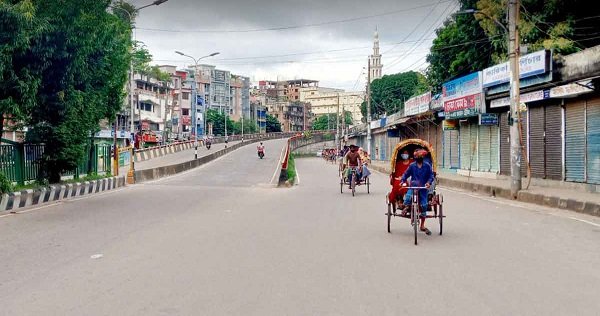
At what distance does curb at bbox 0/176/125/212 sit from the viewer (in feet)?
52.1

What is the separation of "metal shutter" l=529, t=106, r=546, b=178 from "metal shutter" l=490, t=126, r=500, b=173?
15.7 feet

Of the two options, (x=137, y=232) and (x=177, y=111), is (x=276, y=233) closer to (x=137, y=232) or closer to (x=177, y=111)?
(x=137, y=232)

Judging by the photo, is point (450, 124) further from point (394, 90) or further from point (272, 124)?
point (272, 124)

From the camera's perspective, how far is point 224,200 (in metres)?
18.9

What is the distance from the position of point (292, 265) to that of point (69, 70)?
40.6ft

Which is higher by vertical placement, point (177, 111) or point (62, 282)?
point (177, 111)

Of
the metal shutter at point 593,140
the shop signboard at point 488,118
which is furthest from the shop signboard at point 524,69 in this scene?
the metal shutter at point 593,140

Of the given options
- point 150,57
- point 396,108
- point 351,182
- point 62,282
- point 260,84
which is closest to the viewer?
point 62,282

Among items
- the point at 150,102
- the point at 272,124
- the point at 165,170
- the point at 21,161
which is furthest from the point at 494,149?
the point at 272,124

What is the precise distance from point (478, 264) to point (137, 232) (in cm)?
625

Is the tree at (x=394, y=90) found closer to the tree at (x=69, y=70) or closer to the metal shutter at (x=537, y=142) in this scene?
the metal shutter at (x=537, y=142)

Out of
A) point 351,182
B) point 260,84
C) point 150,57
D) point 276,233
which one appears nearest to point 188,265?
point 276,233

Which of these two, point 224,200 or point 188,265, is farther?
point 224,200

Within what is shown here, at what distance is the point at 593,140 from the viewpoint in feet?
68.1
